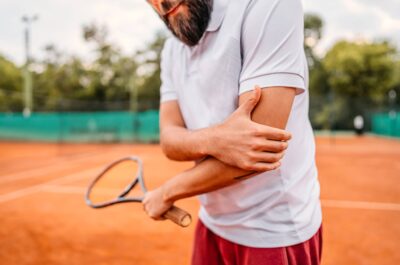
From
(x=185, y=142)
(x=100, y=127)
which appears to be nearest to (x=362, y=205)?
(x=185, y=142)

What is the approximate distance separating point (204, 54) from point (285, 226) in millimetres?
472

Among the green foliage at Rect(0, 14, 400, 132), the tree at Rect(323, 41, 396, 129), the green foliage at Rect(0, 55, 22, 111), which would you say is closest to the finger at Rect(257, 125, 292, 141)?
the green foliage at Rect(0, 14, 400, 132)

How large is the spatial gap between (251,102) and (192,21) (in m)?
0.27

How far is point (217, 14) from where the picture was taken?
2.89 feet

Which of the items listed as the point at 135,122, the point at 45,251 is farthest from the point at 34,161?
the point at 45,251

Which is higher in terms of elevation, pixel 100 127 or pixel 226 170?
pixel 226 170

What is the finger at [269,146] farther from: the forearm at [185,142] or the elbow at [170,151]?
the elbow at [170,151]

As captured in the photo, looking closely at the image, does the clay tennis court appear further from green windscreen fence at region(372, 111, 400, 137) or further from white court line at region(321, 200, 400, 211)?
green windscreen fence at region(372, 111, 400, 137)

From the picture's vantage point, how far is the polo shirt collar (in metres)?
0.88

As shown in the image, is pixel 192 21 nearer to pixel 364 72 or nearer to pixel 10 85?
pixel 364 72

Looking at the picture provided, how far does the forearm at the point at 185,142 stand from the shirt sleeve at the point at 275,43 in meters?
0.16

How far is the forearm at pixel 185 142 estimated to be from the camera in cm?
88

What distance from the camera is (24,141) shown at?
17.0 m

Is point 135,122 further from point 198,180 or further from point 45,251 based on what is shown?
point 198,180
